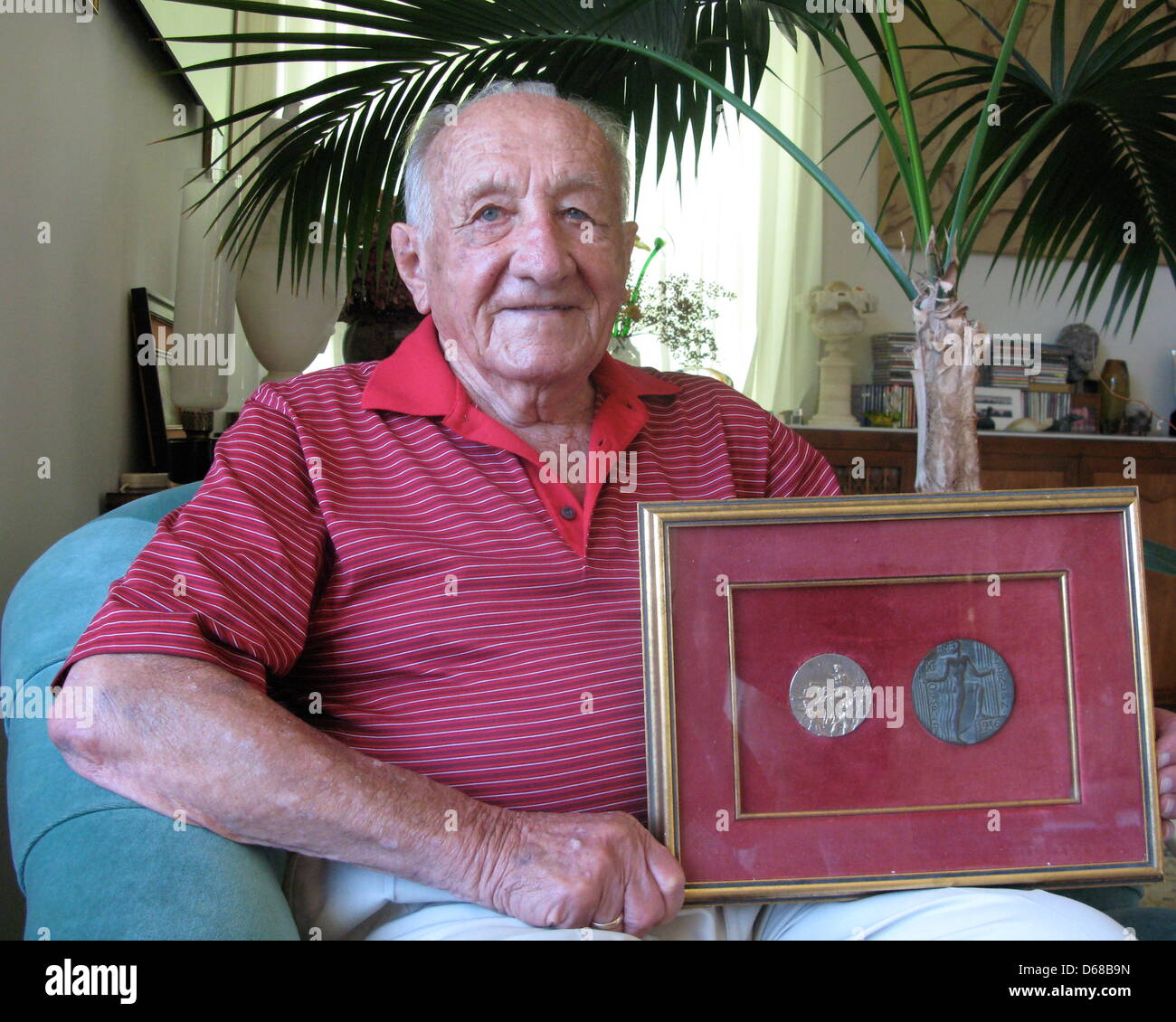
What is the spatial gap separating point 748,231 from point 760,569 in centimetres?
332

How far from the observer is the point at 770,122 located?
4.85 ft

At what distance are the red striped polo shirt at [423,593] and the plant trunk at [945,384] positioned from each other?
1.13 feet

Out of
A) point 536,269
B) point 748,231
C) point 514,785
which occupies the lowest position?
point 514,785

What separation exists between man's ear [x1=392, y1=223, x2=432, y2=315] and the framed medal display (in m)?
0.61

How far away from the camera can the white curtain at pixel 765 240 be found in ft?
13.0

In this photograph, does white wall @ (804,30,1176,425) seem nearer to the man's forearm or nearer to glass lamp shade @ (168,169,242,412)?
glass lamp shade @ (168,169,242,412)

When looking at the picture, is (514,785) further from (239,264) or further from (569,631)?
(239,264)

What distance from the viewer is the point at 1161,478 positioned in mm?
3840

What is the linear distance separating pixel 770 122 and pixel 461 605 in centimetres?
84
